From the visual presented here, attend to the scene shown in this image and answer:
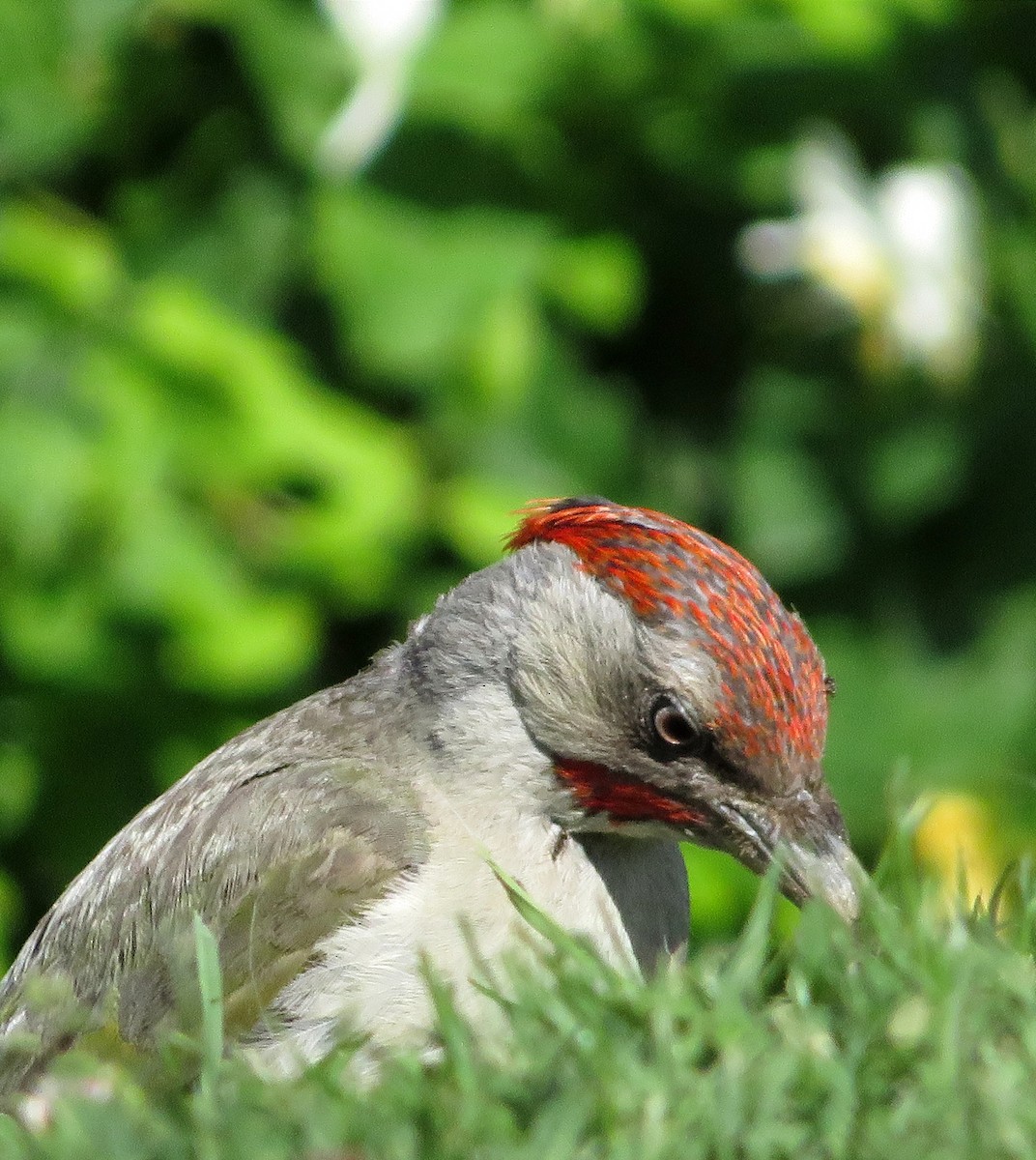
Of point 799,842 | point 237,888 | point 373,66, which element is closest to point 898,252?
point 373,66

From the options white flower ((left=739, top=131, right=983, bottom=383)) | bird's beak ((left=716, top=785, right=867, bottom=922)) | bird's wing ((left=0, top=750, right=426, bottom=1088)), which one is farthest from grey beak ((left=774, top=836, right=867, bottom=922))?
white flower ((left=739, top=131, right=983, bottom=383))

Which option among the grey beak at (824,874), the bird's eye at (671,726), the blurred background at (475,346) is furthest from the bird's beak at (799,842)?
the blurred background at (475,346)

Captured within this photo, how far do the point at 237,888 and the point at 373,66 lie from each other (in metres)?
2.82

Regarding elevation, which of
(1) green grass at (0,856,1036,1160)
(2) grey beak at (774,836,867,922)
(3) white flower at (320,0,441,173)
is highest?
(3) white flower at (320,0,441,173)

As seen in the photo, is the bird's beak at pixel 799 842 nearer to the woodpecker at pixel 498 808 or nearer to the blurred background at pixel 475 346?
the woodpecker at pixel 498 808

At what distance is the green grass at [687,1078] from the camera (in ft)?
7.60

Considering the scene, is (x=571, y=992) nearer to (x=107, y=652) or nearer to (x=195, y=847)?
(x=195, y=847)

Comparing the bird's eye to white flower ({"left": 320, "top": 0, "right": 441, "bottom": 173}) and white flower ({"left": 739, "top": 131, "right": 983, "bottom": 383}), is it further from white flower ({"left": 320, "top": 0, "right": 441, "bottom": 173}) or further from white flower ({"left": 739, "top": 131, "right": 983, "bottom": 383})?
white flower ({"left": 739, "top": 131, "right": 983, "bottom": 383})

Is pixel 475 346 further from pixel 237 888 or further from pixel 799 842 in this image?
pixel 799 842

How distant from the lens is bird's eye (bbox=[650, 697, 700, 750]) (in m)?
3.38

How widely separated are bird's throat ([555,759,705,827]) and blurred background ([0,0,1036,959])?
5.99 feet

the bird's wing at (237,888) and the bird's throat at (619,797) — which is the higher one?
the bird's wing at (237,888)

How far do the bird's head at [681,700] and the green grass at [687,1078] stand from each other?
43 centimetres

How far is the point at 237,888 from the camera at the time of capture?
355 centimetres
